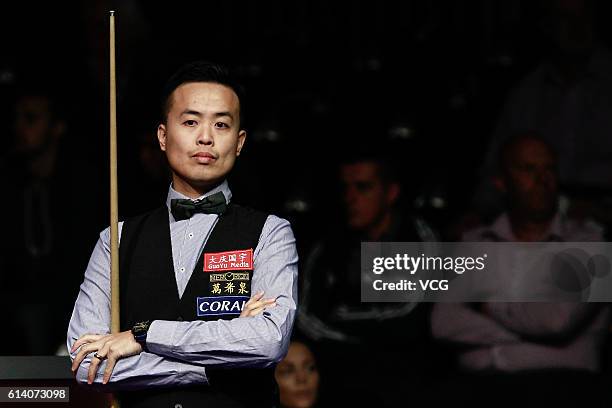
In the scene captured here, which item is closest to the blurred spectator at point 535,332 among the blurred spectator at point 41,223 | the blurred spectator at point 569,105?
the blurred spectator at point 569,105

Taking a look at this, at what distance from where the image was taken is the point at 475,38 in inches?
246

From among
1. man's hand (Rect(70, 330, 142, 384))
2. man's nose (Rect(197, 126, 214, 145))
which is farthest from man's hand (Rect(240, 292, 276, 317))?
man's nose (Rect(197, 126, 214, 145))

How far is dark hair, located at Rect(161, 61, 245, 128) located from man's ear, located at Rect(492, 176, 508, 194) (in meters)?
2.53

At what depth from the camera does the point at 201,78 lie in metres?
3.50

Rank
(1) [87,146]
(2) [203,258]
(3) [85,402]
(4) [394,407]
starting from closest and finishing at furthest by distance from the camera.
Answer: (2) [203,258] < (3) [85,402] < (4) [394,407] < (1) [87,146]

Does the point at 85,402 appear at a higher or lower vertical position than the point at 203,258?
lower

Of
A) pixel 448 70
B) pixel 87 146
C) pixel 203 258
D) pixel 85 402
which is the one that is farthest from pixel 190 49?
pixel 203 258

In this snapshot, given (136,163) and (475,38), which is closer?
(136,163)

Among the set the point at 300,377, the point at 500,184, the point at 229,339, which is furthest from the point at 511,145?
the point at 229,339

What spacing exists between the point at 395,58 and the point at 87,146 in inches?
63.2

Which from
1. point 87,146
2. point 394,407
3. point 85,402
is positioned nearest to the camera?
point 85,402

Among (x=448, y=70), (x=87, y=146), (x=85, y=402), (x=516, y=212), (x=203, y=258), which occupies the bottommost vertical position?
(x=85, y=402)

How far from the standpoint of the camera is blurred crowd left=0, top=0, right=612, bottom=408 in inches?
217

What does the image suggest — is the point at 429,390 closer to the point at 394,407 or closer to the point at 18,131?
the point at 394,407
